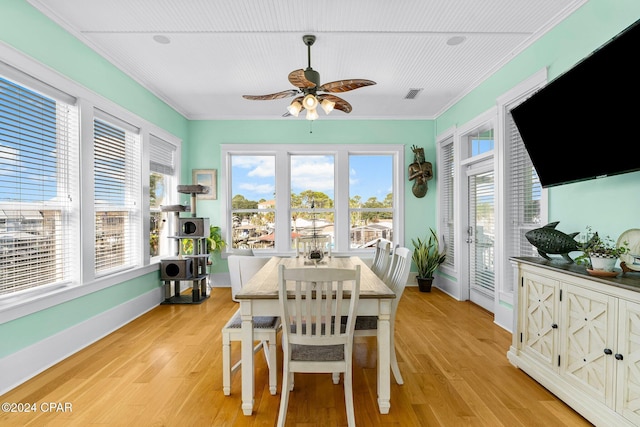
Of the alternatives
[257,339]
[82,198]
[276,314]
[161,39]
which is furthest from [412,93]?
[82,198]

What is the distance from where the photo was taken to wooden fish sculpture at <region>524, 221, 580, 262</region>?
2.23 metres

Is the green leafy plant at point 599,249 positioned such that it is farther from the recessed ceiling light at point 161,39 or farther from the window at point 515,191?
the recessed ceiling light at point 161,39

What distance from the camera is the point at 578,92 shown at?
2.06 metres

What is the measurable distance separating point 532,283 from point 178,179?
4680 mm

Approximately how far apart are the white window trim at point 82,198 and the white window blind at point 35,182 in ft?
0.18

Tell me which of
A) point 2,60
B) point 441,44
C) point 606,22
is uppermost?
point 441,44

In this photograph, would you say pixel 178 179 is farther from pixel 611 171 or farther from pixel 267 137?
pixel 611 171

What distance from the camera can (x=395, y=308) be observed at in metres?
2.26

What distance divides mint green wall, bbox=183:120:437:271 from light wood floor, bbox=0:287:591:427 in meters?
2.40

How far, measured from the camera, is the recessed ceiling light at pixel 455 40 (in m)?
2.96

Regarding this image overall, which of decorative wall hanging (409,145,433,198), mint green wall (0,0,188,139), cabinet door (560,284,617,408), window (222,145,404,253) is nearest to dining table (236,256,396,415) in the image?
cabinet door (560,284,617,408)

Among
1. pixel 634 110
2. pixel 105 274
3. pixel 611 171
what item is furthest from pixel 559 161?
pixel 105 274

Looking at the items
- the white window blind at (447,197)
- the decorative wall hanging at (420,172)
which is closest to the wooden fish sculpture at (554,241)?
the white window blind at (447,197)

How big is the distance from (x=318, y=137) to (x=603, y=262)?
13.6 feet
